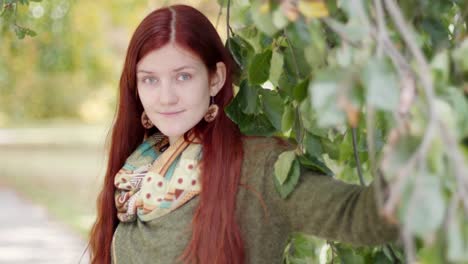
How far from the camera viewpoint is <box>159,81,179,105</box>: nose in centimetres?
170

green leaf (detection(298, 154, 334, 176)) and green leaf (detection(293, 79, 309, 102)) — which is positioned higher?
green leaf (detection(293, 79, 309, 102))

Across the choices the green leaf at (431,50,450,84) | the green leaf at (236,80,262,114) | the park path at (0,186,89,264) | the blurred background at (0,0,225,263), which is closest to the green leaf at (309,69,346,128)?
the green leaf at (431,50,450,84)

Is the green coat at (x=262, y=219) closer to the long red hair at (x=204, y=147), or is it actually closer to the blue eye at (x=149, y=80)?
the long red hair at (x=204, y=147)

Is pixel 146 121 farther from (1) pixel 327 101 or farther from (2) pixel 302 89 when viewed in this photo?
(1) pixel 327 101

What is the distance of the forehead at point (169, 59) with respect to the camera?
5.59ft

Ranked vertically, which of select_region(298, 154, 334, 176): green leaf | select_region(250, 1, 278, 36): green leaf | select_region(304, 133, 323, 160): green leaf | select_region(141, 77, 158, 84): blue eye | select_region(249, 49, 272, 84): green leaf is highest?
select_region(250, 1, 278, 36): green leaf

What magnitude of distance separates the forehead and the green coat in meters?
0.20

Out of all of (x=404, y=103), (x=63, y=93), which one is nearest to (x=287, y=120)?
(x=404, y=103)

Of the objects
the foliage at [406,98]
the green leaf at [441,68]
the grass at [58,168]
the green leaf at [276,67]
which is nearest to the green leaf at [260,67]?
the green leaf at [276,67]

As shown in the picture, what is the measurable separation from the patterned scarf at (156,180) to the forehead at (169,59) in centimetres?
16

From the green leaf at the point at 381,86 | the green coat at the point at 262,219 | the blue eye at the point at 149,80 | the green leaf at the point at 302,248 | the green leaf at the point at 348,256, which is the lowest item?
the green leaf at the point at 302,248

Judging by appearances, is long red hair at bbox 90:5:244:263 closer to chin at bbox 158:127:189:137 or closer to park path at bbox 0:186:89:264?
chin at bbox 158:127:189:137

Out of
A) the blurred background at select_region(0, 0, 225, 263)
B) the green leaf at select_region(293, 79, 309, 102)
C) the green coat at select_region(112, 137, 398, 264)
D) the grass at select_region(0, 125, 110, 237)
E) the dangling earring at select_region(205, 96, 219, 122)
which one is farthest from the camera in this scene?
the grass at select_region(0, 125, 110, 237)

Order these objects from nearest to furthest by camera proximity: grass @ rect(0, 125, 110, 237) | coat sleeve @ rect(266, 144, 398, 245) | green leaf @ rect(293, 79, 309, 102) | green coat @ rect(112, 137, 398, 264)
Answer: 1. green leaf @ rect(293, 79, 309, 102)
2. coat sleeve @ rect(266, 144, 398, 245)
3. green coat @ rect(112, 137, 398, 264)
4. grass @ rect(0, 125, 110, 237)
